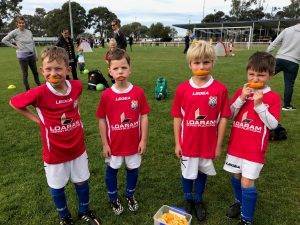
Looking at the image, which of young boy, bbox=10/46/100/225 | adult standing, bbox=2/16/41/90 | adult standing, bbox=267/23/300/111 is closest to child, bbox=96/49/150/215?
young boy, bbox=10/46/100/225

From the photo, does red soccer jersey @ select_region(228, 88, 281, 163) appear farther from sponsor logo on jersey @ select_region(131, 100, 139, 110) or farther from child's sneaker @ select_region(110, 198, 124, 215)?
child's sneaker @ select_region(110, 198, 124, 215)

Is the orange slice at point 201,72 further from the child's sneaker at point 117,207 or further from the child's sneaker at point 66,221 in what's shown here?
the child's sneaker at point 66,221

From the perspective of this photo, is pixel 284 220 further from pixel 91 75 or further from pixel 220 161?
pixel 91 75

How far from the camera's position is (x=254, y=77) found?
3.19 meters

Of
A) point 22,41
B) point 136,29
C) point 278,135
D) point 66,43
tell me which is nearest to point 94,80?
point 66,43

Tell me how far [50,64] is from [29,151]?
287 cm

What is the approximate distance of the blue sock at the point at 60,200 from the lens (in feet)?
10.9

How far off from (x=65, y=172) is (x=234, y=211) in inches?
75.1

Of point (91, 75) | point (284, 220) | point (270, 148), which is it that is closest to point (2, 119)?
point (91, 75)

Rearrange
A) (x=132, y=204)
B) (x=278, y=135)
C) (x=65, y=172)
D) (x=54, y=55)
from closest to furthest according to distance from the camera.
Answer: (x=54, y=55) < (x=65, y=172) < (x=132, y=204) < (x=278, y=135)

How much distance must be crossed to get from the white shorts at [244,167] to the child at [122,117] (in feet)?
3.08

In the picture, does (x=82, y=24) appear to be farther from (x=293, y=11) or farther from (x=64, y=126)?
(x=64, y=126)

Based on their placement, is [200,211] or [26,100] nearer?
[26,100]

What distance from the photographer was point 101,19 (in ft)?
333
